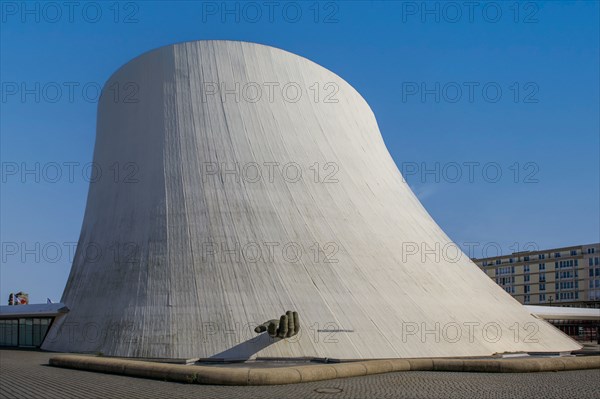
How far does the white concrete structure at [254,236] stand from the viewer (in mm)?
15992

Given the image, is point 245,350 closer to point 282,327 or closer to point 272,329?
point 272,329

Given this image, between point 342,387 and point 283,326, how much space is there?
187 inches

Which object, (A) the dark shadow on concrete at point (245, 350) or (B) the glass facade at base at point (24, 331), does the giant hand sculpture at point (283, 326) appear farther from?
(B) the glass facade at base at point (24, 331)

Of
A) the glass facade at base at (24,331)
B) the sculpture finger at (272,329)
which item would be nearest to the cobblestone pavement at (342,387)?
the sculpture finger at (272,329)

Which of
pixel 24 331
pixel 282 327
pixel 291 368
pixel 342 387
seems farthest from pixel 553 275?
pixel 342 387

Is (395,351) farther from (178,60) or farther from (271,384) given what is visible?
(178,60)

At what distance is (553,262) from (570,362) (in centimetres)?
5989

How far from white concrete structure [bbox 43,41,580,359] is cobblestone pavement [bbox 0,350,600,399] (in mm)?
3646

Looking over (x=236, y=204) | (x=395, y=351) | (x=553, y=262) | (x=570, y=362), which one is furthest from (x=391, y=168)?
(x=553, y=262)

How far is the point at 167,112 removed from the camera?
19984 millimetres

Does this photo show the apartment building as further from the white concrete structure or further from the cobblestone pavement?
the cobblestone pavement

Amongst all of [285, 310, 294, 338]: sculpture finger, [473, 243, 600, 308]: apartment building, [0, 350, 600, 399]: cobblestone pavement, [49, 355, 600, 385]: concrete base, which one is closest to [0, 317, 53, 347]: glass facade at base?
[49, 355, 600, 385]: concrete base

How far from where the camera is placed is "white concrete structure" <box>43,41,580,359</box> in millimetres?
15992

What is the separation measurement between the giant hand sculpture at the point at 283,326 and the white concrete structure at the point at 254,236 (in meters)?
0.48
